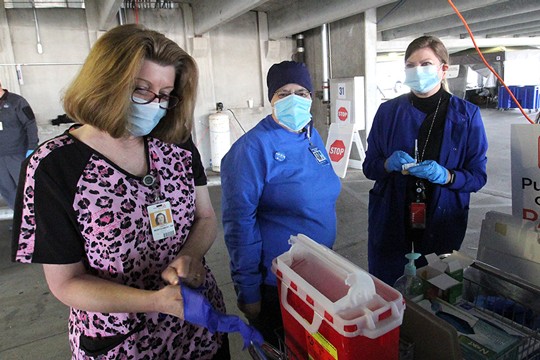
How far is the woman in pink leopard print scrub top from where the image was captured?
33.9 inches

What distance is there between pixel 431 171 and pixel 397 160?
0.17m

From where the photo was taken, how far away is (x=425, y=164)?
1605mm

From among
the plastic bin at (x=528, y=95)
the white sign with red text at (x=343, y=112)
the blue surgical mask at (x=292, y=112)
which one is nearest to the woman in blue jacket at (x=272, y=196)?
the blue surgical mask at (x=292, y=112)

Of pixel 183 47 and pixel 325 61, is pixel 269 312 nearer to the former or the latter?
pixel 325 61

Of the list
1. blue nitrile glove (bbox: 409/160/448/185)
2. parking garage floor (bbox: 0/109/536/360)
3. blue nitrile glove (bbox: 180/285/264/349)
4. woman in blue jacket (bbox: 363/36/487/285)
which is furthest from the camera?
parking garage floor (bbox: 0/109/536/360)

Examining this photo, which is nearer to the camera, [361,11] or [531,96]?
[361,11]

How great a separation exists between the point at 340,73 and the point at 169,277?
6.09 m

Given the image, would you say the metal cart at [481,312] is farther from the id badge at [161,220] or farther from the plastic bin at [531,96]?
the plastic bin at [531,96]

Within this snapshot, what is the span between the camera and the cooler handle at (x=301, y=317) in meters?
0.71

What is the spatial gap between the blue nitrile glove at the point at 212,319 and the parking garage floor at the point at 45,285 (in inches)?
63.3

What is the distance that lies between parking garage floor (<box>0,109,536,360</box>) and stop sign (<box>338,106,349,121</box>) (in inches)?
41.8

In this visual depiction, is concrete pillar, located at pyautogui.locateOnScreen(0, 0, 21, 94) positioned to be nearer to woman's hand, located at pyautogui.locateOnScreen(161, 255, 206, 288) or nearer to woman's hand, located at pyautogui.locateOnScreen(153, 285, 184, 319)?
woman's hand, located at pyautogui.locateOnScreen(161, 255, 206, 288)

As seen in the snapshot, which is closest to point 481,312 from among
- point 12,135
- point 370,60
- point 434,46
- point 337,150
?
point 434,46

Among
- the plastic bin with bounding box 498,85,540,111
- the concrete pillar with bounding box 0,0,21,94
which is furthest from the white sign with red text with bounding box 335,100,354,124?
the plastic bin with bounding box 498,85,540,111
